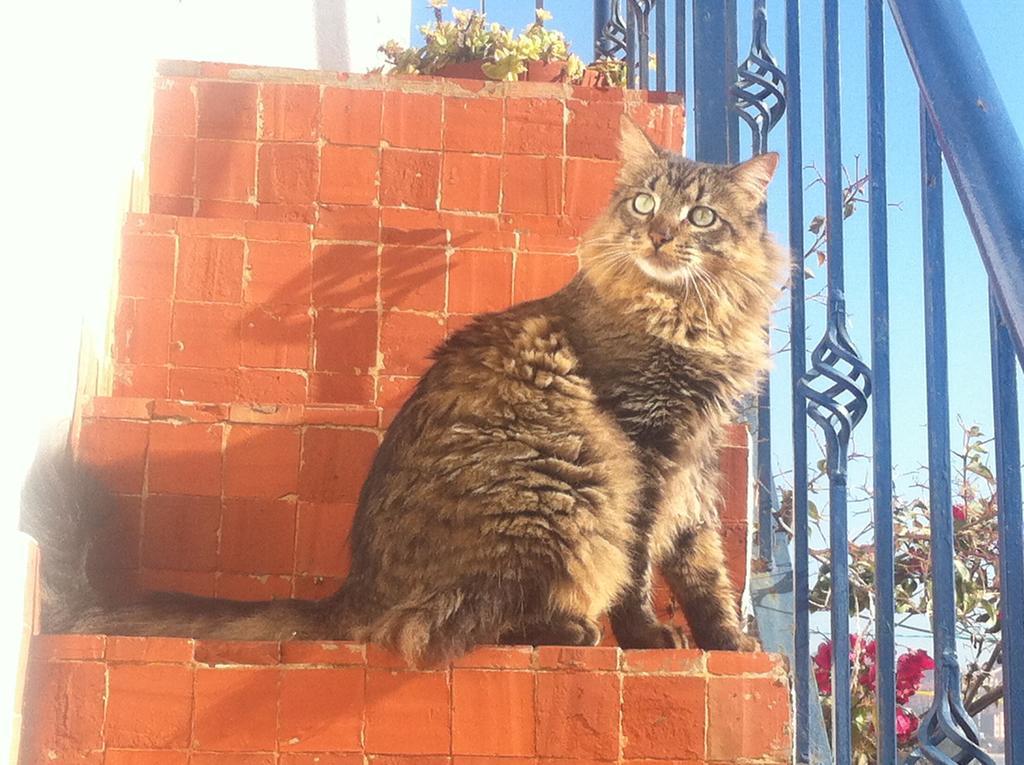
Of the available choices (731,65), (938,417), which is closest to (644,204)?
(731,65)

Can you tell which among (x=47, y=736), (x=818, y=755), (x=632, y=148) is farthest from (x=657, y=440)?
(x=47, y=736)

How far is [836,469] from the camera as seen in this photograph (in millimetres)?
1851

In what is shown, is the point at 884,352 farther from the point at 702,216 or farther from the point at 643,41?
the point at 643,41

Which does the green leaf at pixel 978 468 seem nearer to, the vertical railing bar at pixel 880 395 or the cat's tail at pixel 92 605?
the vertical railing bar at pixel 880 395

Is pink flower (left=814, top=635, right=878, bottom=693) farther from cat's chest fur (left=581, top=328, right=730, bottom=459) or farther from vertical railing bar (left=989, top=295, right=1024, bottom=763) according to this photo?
vertical railing bar (left=989, top=295, right=1024, bottom=763)

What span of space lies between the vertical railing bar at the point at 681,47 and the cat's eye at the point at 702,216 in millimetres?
769

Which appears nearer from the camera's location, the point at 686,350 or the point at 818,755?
the point at 818,755

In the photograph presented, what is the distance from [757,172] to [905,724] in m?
1.36

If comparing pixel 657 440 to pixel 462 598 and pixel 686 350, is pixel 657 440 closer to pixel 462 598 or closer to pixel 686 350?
pixel 686 350

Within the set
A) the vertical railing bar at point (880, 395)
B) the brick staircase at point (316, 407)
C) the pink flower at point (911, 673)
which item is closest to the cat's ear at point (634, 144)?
the brick staircase at point (316, 407)

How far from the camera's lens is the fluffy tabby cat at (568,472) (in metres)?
→ 1.90

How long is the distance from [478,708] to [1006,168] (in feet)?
3.64

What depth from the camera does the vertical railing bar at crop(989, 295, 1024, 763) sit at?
4.41ft

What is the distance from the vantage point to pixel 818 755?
2.02 m
